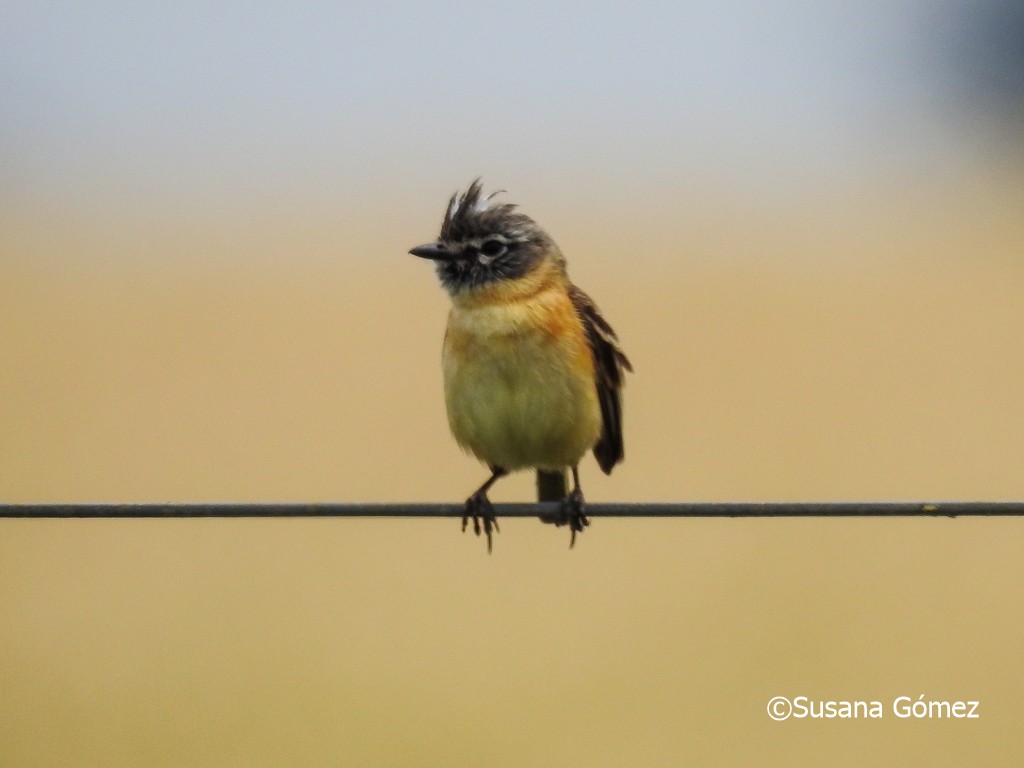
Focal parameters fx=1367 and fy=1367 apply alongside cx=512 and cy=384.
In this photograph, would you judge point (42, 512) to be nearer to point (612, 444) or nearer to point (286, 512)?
point (286, 512)

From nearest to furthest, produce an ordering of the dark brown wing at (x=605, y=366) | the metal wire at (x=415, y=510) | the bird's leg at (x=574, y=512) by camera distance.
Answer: the metal wire at (x=415, y=510)
the bird's leg at (x=574, y=512)
the dark brown wing at (x=605, y=366)

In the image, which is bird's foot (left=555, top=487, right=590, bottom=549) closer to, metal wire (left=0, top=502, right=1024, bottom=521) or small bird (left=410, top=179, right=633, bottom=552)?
small bird (left=410, top=179, right=633, bottom=552)

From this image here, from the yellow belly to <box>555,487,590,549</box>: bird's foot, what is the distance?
223mm

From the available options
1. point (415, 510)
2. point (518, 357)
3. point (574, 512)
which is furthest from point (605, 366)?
point (415, 510)

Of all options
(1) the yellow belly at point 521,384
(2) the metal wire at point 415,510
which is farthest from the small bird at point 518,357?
(2) the metal wire at point 415,510

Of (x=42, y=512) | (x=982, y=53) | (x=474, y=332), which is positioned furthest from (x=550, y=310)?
(x=982, y=53)

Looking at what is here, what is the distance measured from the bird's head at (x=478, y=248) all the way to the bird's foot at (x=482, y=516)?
0.90 m

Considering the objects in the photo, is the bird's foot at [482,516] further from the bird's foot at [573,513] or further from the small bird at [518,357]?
the bird's foot at [573,513]

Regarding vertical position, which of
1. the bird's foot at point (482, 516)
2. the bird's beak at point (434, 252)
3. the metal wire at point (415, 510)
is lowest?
the bird's foot at point (482, 516)

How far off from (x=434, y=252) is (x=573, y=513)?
51.4 inches

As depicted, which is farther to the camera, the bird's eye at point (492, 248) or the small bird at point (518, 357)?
the bird's eye at point (492, 248)

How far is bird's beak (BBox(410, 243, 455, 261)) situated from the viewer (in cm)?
596

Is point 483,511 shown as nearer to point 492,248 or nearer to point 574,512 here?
point 574,512

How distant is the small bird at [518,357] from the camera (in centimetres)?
564
